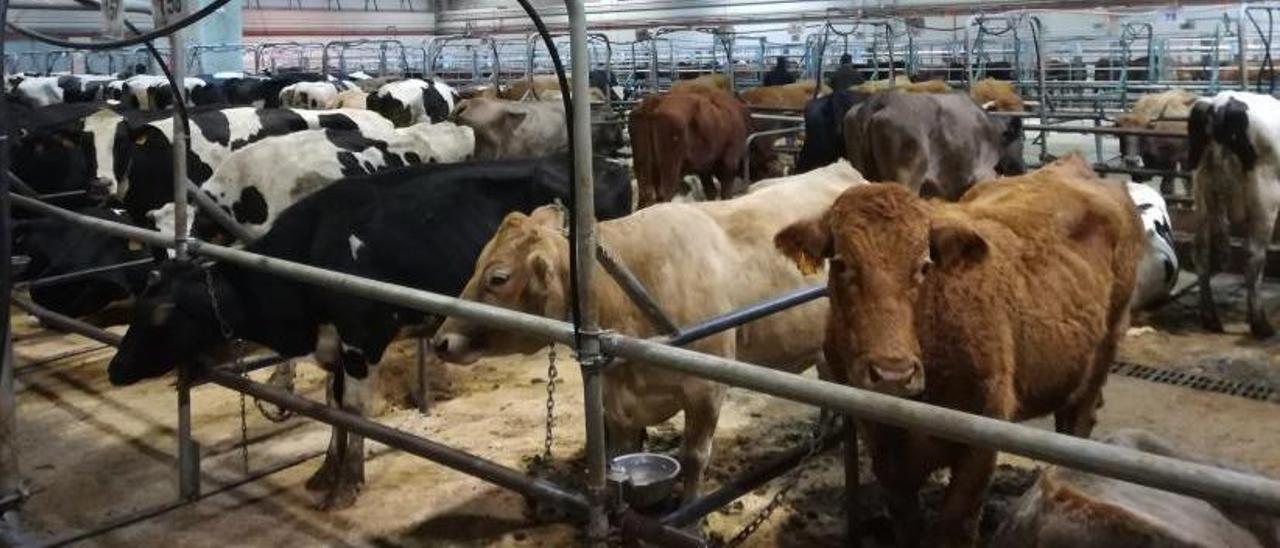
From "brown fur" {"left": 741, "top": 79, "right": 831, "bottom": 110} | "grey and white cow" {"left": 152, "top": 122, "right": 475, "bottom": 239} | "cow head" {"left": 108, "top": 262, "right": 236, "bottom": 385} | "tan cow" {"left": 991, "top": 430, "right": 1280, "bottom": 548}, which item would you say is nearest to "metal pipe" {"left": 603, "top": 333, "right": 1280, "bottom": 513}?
"tan cow" {"left": 991, "top": 430, "right": 1280, "bottom": 548}

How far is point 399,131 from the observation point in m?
7.39

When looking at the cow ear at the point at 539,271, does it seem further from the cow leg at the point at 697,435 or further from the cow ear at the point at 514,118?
the cow ear at the point at 514,118

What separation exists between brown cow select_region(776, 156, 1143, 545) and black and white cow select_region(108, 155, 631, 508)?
204 centimetres

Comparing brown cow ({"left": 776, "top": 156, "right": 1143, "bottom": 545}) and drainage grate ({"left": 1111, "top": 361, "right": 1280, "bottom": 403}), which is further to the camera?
drainage grate ({"left": 1111, "top": 361, "right": 1280, "bottom": 403})

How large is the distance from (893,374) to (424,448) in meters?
1.37

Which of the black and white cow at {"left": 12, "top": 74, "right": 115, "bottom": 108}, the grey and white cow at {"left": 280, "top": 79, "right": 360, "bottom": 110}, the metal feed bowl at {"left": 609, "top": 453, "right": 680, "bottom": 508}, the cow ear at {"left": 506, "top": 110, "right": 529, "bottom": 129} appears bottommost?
the metal feed bowl at {"left": 609, "top": 453, "right": 680, "bottom": 508}

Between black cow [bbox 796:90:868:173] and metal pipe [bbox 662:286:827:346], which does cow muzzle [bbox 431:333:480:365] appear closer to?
metal pipe [bbox 662:286:827:346]

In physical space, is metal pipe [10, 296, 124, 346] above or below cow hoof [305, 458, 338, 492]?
above

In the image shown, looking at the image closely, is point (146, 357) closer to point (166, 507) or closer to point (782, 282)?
point (166, 507)

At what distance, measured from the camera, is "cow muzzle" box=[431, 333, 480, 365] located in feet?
11.7

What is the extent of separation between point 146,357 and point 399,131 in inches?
134

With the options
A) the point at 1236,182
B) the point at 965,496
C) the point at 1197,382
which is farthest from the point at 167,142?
the point at 1236,182

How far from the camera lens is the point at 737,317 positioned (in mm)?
2926

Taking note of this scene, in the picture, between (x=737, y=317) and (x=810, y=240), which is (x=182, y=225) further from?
(x=810, y=240)
